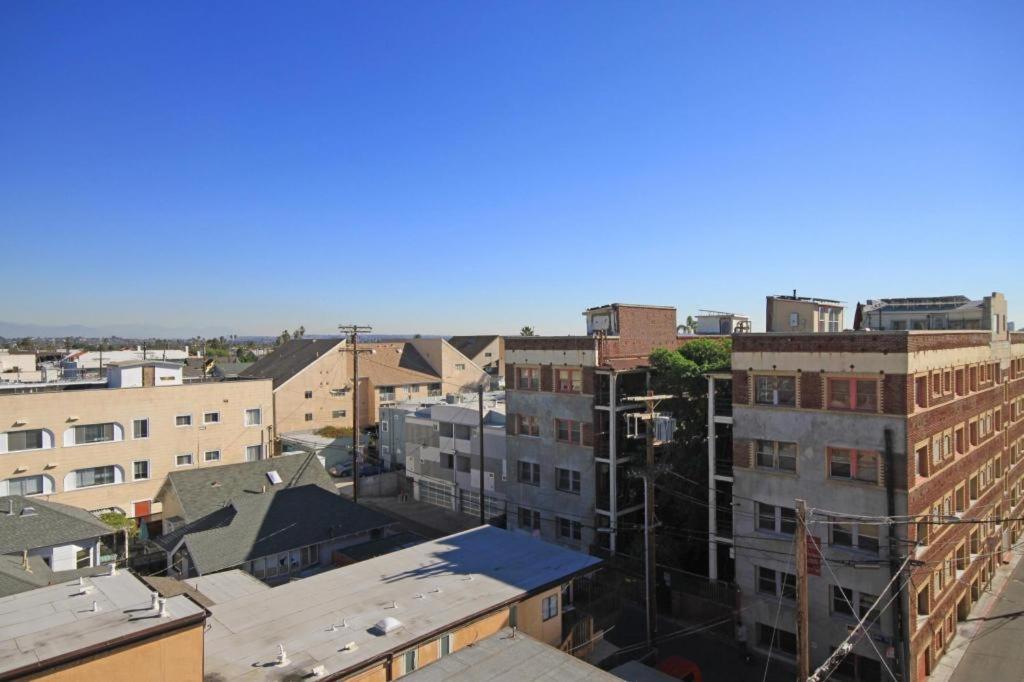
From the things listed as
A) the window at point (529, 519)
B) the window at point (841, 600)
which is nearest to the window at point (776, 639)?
the window at point (841, 600)

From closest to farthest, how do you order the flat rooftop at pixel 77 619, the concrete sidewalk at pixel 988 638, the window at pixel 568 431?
the flat rooftop at pixel 77 619, the concrete sidewalk at pixel 988 638, the window at pixel 568 431

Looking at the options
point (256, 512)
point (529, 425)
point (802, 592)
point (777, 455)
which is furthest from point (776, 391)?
point (256, 512)

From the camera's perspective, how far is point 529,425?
39781mm

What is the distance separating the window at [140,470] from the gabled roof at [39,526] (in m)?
13.6

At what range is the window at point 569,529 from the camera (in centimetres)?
3705

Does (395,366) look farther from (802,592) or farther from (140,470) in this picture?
(802,592)

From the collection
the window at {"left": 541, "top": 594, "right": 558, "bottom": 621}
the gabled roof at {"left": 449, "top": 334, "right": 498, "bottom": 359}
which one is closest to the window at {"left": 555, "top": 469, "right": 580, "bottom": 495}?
the window at {"left": 541, "top": 594, "right": 558, "bottom": 621}

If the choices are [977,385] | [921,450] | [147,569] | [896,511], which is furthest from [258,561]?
[977,385]

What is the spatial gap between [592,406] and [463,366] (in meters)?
51.2

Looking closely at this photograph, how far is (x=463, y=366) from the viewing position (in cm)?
8606

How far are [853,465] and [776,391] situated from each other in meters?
4.17

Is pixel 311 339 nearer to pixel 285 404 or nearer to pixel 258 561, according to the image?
pixel 285 404

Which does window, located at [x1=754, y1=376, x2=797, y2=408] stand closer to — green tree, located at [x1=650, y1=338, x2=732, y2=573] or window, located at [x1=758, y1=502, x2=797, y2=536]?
green tree, located at [x1=650, y1=338, x2=732, y2=573]

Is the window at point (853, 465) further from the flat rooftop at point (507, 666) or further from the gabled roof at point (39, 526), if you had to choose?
the gabled roof at point (39, 526)
